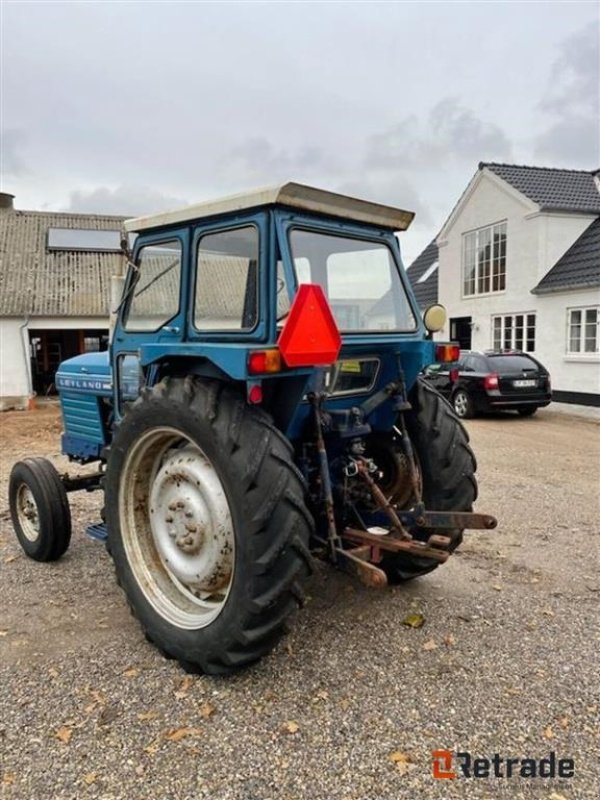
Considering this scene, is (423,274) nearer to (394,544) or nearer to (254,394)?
(394,544)

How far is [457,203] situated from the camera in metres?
18.4

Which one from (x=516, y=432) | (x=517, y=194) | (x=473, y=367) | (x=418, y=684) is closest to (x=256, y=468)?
(x=418, y=684)

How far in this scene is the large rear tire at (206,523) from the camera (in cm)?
254

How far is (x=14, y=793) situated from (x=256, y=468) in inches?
57.9

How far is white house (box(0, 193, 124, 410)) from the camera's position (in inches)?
626

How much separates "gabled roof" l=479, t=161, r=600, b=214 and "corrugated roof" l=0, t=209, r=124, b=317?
1086 centimetres

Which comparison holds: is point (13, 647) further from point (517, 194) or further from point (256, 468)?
point (517, 194)

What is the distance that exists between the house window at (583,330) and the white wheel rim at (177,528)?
42.7ft

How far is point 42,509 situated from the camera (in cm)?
417

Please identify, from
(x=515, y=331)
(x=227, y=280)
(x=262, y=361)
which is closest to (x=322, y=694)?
(x=262, y=361)

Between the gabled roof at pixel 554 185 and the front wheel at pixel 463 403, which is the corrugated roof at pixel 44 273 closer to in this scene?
the front wheel at pixel 463 403

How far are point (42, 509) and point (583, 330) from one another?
13291 millimetres

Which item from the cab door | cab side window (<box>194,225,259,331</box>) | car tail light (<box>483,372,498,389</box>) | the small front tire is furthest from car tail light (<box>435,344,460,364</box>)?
car tail light (<box>483,372,498,389</box>)

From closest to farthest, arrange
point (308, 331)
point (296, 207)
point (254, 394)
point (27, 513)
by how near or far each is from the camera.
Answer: point (308, 331)
point (254, 394)
point (296, 207)
point (27, 513)
